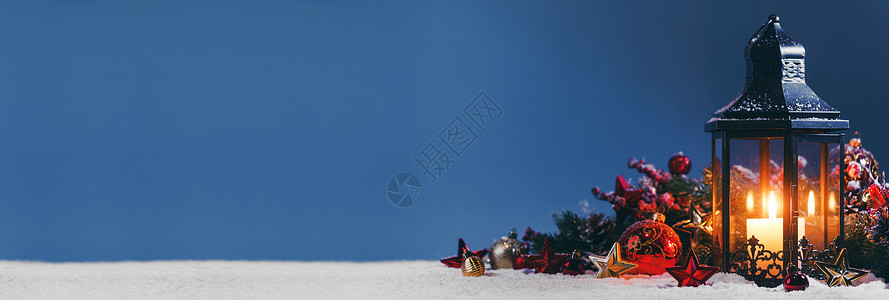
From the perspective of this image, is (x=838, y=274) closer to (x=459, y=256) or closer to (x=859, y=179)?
(x=859, y=179)

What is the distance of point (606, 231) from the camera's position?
7.30ft

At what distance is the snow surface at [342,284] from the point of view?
1617 millimetres

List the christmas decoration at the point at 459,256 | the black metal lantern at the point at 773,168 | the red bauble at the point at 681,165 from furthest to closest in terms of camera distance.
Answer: the red bauble at the point at 681,165, the christmas decoration at the point at 459,256, the black metal lantern at the point at 773,168

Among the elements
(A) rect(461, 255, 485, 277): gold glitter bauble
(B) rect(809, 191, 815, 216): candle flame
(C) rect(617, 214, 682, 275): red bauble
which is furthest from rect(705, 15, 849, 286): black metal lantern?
(A) rect(461, 255, 485, 277): gold glitter bauble

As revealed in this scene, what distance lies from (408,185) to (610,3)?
3.67 ft

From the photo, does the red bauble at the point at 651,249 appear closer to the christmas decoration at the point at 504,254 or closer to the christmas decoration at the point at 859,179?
the christmas decoration at the point at 504,254

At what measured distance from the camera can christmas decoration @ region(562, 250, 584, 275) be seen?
6.61 feet

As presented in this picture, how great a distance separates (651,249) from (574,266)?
0.72ft

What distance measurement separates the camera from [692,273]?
5.53 ft

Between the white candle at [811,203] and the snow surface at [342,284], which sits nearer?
the snow surface at [342,284]

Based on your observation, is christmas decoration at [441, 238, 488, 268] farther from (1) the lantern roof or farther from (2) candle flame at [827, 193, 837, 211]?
(2) candle flame at [827, 193, 837, 211]

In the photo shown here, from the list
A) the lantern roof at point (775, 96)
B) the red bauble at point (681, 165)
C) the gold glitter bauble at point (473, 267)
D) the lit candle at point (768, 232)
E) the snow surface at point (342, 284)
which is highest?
the lantern roof at point (775, 96)

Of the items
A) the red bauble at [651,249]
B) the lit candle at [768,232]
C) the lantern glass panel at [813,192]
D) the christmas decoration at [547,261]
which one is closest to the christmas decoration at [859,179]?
the lantern glass panel at [813,192]

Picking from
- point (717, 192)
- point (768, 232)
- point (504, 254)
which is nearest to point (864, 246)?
point (768, 232)
